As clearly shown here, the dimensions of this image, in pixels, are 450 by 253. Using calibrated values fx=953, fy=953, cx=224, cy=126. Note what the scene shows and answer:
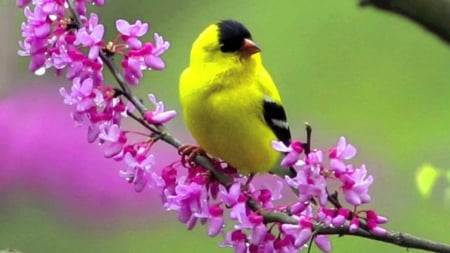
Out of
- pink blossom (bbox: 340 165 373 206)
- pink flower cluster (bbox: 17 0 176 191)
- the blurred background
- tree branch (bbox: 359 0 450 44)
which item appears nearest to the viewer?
tree branch (bbox: 359 0 450 44)

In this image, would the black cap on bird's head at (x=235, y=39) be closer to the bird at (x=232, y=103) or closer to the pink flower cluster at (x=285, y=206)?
the bird at (x=232, y=103)

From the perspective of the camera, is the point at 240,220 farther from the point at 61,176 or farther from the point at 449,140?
the point at 449,140

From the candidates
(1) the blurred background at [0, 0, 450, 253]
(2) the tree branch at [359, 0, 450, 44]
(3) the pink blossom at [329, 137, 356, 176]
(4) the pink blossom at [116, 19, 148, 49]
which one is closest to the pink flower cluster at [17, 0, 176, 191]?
(4) the pink blossom at [116, 19, 148, 49]

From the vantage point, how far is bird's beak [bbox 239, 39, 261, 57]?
1249 millimetres

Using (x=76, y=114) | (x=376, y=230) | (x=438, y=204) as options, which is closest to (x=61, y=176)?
(x=438, y=204)

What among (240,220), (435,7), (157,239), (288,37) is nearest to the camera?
(435,7)

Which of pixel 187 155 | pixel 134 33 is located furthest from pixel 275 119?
pixel 134 33

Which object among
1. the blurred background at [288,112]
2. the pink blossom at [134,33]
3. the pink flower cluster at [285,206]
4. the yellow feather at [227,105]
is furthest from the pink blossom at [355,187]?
the blurred background at [288,112]

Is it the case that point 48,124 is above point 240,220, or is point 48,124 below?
below

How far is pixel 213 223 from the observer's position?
0.92 meters

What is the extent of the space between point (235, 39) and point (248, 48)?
0.02 metres

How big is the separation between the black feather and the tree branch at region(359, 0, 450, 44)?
0.50 metres

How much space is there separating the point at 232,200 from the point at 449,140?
1751mm

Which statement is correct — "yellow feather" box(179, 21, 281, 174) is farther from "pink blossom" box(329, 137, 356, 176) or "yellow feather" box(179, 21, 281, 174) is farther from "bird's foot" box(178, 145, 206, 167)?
"pink blossom" box(329, 137, 356, 176)
